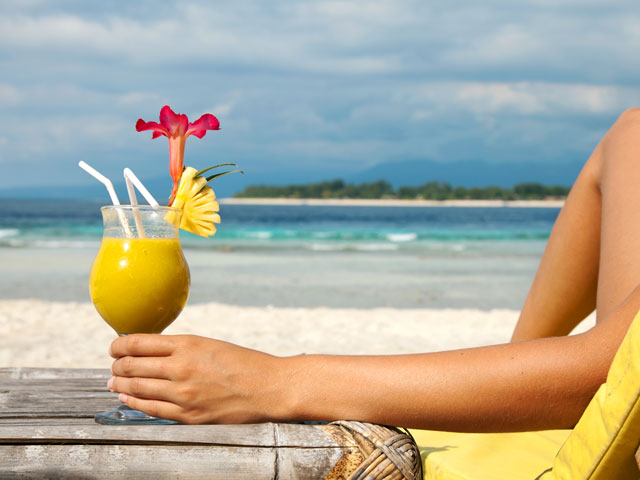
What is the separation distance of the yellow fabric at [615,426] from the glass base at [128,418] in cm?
60

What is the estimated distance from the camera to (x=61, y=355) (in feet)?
15.1

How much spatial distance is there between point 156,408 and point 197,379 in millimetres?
93

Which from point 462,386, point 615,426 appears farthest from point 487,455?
point 615,426

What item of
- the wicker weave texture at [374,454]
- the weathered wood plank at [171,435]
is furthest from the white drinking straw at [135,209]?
the wicker weave texture at [374,454]

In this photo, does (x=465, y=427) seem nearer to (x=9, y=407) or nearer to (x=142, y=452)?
(x=142, y=452)

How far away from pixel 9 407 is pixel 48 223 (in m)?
25.8

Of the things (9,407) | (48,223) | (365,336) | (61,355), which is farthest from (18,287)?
(48,223)

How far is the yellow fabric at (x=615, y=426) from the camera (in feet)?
2.46

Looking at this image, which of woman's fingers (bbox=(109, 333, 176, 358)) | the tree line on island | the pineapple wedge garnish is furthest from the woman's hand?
the tree line on island

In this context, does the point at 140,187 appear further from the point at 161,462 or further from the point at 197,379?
the point at 161,462

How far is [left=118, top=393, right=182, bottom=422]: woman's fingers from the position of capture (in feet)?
3.14

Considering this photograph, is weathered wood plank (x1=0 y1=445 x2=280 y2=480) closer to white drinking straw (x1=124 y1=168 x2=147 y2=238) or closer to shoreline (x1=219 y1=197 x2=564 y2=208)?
white drinking straw (x1=124 y1=168 x2=147 y2=238)

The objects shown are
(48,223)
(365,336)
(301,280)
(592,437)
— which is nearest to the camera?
(592,437)

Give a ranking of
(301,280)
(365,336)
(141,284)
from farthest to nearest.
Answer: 1. (301,280)
2. (365,336)
3. (141,284)
